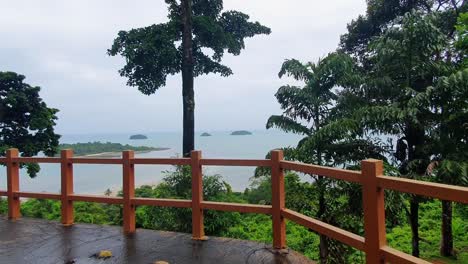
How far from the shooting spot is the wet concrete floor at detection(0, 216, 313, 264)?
4520mm

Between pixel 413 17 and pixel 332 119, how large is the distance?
2.48 m

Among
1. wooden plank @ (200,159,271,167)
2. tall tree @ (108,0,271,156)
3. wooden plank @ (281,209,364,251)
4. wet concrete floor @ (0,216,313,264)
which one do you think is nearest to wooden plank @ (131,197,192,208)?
wet concrete floor @ (0,216,313,264)

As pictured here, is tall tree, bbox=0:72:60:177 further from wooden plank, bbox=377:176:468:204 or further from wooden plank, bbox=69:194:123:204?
wooden plank, bbox=377:176:468:204

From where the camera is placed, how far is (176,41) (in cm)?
1398

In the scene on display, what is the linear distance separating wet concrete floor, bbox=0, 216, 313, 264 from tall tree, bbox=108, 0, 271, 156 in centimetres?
678

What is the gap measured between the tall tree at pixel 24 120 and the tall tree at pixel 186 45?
2964 millimetres

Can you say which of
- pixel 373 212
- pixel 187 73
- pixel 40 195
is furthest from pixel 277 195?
pixel 187 73

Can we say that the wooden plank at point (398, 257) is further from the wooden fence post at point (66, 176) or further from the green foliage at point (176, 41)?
the green foliage at point (176, 41)

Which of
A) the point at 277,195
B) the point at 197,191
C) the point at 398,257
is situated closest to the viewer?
the point at 398,257

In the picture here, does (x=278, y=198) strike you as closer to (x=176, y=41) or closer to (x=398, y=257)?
(x=398, y=257)

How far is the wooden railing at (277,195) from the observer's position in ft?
9.95

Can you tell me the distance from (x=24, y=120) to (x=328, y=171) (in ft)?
35.5

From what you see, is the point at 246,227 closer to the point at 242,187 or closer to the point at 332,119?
the point at 242,187

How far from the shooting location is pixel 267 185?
1215cm
